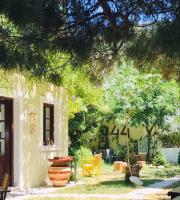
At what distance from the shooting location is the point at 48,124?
609 inches

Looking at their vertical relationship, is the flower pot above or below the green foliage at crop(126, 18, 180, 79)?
below

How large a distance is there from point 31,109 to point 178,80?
6.99m

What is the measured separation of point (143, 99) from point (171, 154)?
12.1 ft

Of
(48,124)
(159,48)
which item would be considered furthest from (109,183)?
(159,48)

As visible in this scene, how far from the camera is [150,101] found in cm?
2422

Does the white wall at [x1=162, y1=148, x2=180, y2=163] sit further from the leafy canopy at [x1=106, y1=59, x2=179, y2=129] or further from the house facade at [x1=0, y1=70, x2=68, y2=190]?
→ the house facade at [x1=0, y1=70, x2=68, y2=190]

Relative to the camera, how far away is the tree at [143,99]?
920 inches

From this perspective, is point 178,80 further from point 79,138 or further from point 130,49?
point 79,138

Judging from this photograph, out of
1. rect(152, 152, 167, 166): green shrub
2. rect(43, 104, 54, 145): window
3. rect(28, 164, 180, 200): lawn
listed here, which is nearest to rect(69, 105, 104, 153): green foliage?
rect(28, 164, 180, 200): lawn

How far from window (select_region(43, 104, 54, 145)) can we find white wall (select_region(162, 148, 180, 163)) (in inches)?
447

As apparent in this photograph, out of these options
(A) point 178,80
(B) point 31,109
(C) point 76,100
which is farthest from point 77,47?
(C) point 76,100

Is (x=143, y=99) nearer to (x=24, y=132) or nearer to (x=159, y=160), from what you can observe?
(x=159, y=160)

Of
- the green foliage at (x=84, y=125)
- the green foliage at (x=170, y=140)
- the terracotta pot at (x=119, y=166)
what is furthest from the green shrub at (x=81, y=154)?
Result: the green foliage at (x=170, y=140)

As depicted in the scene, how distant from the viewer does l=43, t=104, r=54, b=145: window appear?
1513 centimetres
